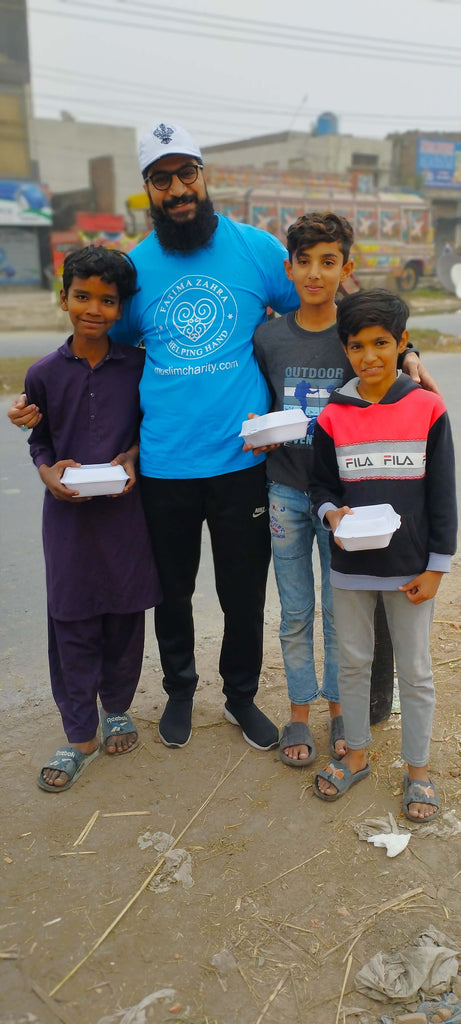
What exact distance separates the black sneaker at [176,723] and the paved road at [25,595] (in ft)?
2.03

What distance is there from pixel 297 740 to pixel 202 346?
1428 mm

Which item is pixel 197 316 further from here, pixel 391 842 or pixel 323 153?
pixel 323 153

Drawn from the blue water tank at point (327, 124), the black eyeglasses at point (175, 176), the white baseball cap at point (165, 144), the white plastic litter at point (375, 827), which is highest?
the blue water tank at point (327, 124)

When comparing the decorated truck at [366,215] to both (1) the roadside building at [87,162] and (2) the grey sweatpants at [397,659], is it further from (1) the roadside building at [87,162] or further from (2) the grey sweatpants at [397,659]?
(2) the grey sweatpants at [397,659]

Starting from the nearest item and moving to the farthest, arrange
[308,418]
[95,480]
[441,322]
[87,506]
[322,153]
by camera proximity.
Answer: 1. [95,480]
2. [308,418]
3. [87,506]
4. [441,322]
5. [322,153]

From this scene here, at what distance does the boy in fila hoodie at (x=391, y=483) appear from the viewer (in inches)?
88.1

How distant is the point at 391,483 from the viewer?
2.27 meters

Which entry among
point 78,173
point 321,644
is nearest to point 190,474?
point 321,644

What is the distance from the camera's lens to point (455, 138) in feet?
127

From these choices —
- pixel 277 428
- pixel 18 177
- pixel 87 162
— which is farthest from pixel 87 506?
pixel 87 162

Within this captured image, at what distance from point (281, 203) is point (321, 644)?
23428 mm

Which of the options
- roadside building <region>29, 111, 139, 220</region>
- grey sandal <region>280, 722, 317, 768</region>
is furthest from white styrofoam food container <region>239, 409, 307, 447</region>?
roadside building <region>29, 111, 139, 220</region>

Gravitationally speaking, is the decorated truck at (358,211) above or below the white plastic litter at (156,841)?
above

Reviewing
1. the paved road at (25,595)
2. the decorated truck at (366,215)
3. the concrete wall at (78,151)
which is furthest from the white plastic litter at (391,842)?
the concrete wall at (78,151)
